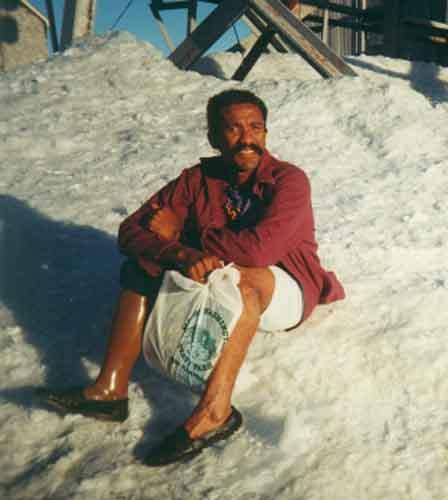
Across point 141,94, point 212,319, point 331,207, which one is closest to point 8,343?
point 212,319

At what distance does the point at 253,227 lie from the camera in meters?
2.20

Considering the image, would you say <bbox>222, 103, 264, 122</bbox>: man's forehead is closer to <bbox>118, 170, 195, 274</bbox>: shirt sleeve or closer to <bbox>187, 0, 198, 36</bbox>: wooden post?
<bbox>118, 170, 195, 274</bbox>: shirt sleeve

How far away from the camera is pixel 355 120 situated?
5.29 meters

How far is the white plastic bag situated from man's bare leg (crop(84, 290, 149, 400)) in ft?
0.44

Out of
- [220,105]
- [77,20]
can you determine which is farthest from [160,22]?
[220,105]

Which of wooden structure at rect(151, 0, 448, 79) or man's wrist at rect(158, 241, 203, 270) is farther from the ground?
wooden structure at rect(151, 0, 448, 79)

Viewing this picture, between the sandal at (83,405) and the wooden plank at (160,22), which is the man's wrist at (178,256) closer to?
the sandal at (83,405)

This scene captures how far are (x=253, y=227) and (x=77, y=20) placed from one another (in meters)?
5.64

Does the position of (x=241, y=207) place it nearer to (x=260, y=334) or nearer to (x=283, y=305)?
(x=283, y=305)

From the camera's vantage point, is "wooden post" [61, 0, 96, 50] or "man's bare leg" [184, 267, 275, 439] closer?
"man's bare leg" [184, 267, 275, 439]

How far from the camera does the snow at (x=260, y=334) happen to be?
1966mm

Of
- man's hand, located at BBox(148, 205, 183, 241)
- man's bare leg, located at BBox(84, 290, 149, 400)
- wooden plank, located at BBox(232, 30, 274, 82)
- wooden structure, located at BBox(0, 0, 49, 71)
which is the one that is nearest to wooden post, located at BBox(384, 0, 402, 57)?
wooden plank, located at BBox(232, 30, 274, 82)

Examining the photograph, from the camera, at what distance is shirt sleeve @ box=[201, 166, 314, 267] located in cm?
216

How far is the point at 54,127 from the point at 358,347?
12.9ft
